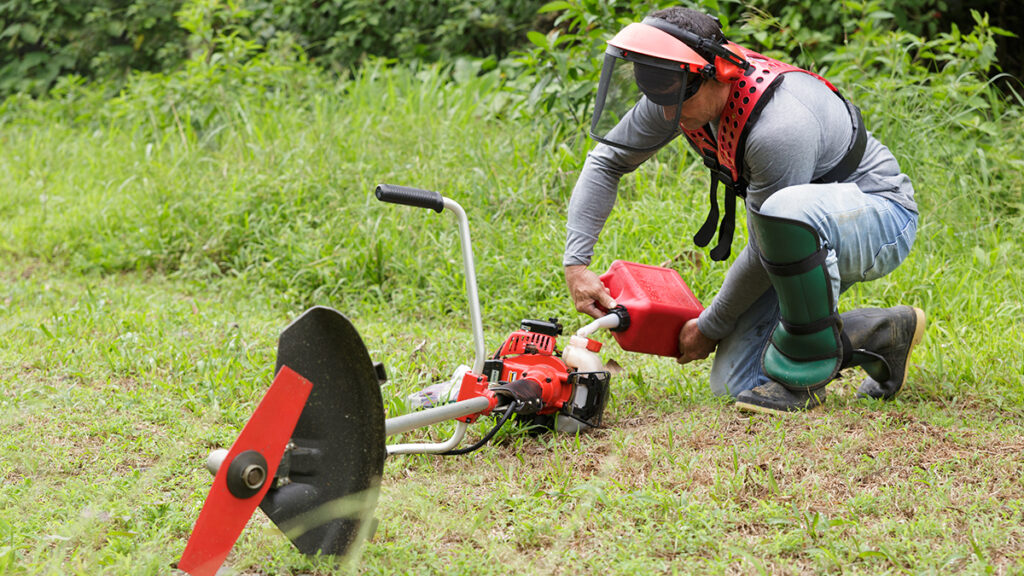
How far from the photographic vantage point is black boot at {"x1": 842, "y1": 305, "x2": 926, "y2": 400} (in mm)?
2910

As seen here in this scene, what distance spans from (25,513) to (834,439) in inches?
84.8

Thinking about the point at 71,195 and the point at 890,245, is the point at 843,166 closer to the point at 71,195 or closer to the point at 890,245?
the point at 890,245

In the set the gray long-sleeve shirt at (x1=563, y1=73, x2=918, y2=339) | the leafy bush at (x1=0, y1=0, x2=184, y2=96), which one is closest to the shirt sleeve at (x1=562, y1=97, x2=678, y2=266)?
the gray long-sleeve shirt at (x1=563, y1=73, x2=918, y2=339)

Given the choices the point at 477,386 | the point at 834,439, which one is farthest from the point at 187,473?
the point at 834,439

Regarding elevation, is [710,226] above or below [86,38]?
above

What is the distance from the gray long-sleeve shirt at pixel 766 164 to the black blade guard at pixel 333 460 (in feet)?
4.13

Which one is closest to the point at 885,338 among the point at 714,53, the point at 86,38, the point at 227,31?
the point at 714,53

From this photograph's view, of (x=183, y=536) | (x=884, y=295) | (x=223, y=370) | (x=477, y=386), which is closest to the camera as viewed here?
(x=183, y=536)

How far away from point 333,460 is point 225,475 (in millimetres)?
251

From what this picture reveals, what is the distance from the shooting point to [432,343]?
3791 mm

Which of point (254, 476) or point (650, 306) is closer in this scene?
point (254, 476)

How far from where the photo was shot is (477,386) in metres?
2.55

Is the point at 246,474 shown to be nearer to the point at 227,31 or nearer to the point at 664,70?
the point at 664,70

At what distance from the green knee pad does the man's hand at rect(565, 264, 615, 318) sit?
0.54 metres
